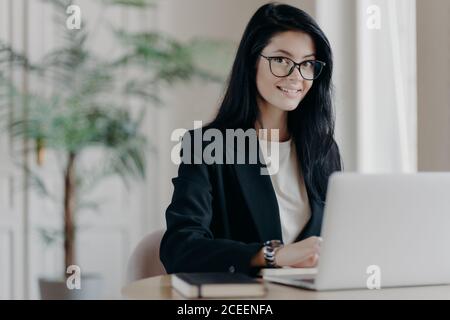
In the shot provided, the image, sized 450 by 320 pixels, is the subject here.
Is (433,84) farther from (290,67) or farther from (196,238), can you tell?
(196,238)

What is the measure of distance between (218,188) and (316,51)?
1.46 ft

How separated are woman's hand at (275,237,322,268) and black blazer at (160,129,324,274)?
0.60 ft

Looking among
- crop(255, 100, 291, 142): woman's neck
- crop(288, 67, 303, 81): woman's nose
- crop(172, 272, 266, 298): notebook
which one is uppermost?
crop(288, 67, 303, 81): woman's nose

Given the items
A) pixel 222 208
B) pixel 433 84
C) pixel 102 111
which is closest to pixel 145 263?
pixel 222 208

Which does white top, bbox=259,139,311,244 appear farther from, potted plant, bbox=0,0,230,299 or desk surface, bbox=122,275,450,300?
potted plant, bbox=0,0,230,299

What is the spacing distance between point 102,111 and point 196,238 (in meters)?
2.05

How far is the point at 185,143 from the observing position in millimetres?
1871

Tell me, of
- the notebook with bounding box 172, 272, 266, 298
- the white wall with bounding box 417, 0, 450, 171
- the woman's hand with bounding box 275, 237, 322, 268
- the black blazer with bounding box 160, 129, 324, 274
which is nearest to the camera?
the notebook with bounding box 172, 272, 266, 298

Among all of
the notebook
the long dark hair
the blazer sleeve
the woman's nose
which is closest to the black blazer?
the blazer sleeve

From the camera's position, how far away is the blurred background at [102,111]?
346 centimetres

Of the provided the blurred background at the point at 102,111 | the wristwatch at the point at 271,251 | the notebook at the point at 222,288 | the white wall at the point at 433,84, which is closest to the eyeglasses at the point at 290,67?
the white wall at the point at 433,84

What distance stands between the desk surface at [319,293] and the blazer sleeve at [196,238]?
6.3 inches

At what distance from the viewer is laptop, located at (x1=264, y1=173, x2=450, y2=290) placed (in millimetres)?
1183

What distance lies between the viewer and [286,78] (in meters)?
1.89
